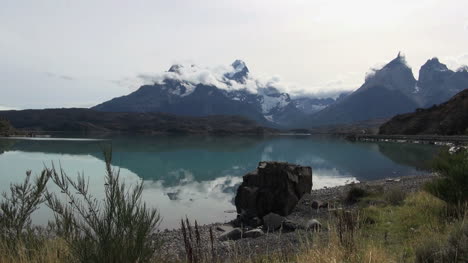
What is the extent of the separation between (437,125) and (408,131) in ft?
54.8

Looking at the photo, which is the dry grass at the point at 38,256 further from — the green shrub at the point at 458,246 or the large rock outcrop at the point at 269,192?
the large rock outcrop at the point at 269,192

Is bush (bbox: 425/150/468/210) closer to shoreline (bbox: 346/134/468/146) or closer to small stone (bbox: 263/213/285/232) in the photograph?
small stone (bbox: 263/213/285/232)

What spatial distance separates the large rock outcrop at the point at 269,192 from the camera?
69.8 feet

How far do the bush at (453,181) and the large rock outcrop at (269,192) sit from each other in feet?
33.2

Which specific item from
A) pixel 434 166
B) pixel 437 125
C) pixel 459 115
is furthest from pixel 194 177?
pixel 437 125

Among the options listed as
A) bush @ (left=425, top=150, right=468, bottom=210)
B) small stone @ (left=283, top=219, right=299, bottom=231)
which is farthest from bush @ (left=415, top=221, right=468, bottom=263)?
small stone @ (left=283, top=219, right=299, bottom=231)

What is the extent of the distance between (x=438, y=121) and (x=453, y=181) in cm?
12213

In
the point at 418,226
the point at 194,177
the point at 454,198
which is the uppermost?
the point at 454,198

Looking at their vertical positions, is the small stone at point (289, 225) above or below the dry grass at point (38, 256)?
below

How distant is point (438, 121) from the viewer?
391 ft

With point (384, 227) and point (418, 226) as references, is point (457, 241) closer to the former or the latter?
point (418, 226)

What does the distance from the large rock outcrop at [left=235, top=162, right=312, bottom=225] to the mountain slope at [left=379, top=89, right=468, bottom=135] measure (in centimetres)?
7515

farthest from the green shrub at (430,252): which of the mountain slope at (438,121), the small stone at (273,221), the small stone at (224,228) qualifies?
the mountain slope at (438,121)

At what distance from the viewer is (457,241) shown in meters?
5.40
